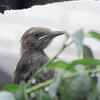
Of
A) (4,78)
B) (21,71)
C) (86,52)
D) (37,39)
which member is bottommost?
(4,78)

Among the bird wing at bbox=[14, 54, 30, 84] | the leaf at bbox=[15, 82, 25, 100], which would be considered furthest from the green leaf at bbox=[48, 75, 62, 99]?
the bird wing at bbox=[14, 54, 30, 84]

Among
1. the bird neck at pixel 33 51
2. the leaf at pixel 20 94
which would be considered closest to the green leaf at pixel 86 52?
the leaf at pixel 20 94

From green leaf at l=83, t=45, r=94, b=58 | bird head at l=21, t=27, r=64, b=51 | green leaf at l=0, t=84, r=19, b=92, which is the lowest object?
bird head at l=21, t=27, r=64, b=51

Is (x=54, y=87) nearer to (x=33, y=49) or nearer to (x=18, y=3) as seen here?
(x=18, y=3)

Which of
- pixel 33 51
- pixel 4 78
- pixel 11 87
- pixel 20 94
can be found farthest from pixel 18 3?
pixel 4 78

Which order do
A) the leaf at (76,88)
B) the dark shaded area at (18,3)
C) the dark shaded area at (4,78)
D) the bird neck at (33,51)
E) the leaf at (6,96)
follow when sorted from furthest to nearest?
the dark shaded area at (4,78) → the bird neck at (33,51) → the dark shaded area at (18,3) → the leaf at (6,96) → the leaf at (76,88)

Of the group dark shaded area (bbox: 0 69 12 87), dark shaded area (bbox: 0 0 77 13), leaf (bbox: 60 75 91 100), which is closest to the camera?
leaf (bbox: 60 75 91 100)

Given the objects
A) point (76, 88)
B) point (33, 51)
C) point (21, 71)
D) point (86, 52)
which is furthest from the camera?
point (33, 51)

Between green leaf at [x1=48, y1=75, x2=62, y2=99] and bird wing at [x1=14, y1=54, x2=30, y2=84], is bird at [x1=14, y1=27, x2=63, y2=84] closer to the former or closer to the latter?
bird wing at [x1=14, y1=54, x2=30, y2=84]

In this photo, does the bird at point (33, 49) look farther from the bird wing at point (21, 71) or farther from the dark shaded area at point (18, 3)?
the dark shaded area at point (18, 3)
